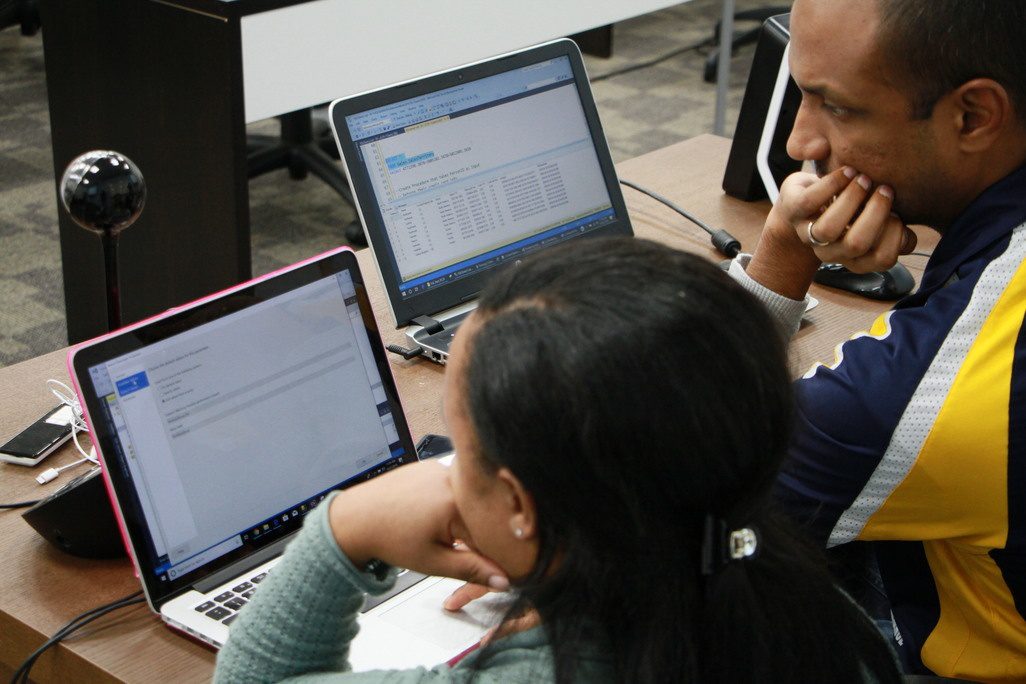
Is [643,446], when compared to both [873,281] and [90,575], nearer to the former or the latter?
[90,575]

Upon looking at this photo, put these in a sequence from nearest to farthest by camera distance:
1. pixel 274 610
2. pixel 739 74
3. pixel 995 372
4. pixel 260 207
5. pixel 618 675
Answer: pixel 618 675
pixel 274 610
pixel 995 372
pixel 260 207
pixel 739 74

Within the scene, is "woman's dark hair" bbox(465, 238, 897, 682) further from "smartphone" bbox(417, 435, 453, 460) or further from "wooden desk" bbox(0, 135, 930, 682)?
"smartphone" bbox(417, 435, 453, 460)

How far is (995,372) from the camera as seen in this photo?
1048 mm

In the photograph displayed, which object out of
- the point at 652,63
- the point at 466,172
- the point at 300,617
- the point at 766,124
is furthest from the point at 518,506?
the point at 652,63

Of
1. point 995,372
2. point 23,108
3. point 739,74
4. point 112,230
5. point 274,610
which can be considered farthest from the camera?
point 739,74

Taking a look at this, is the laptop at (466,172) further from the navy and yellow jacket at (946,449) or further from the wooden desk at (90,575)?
the navy and yellow jacket at (946,449)

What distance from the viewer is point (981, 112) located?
3.73 ft

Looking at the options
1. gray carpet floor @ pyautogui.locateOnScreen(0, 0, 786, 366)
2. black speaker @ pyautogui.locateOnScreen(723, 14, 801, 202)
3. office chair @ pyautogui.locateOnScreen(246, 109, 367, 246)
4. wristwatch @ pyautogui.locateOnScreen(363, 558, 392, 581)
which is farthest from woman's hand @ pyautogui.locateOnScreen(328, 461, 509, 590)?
office chair @ pyautogui.locateOnScreen(246, 109, 367, 246)

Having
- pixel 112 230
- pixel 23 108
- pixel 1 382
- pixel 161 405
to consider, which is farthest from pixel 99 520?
pixel 23 108

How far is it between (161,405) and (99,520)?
159mm

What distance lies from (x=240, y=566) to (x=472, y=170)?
2.23ft

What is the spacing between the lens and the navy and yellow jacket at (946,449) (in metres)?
1.06

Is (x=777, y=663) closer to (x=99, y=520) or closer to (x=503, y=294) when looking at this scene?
(x=503, y=294)

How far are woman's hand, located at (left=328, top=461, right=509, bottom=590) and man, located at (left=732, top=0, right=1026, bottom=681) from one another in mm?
382
